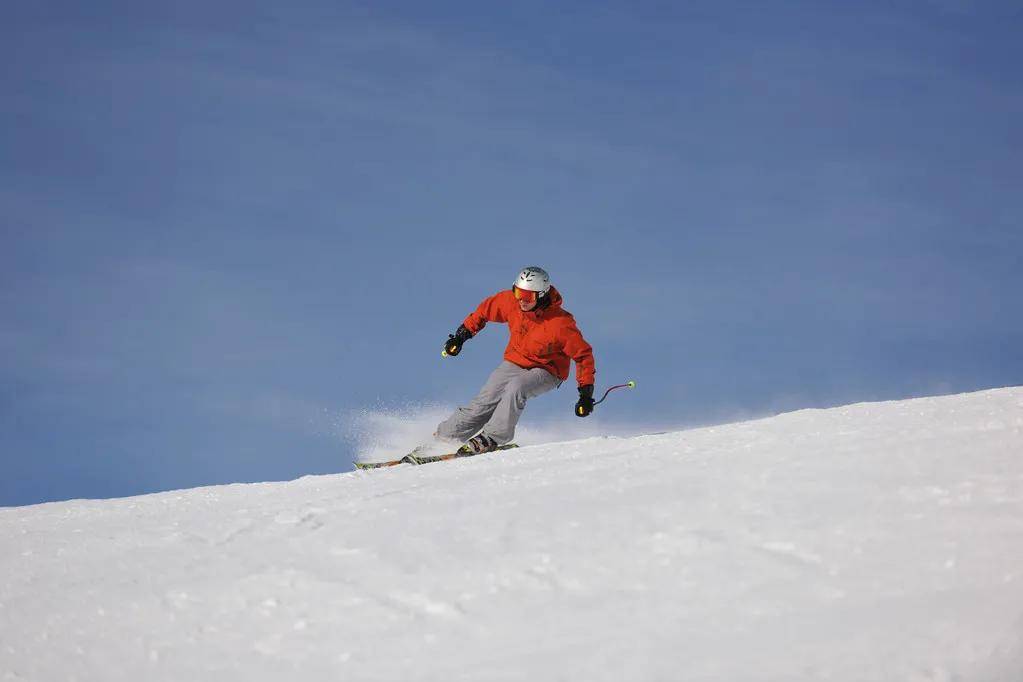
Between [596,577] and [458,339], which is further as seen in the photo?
[458,339]

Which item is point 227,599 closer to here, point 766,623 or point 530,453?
point 766,623

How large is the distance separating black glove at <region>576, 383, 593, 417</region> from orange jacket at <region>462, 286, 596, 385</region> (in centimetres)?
7

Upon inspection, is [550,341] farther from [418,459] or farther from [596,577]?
[596,577]

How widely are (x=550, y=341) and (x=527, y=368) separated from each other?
34cm

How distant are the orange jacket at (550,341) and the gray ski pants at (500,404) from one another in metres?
0.10

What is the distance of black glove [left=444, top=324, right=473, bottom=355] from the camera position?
35.3 ft

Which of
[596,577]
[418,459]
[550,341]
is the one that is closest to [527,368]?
[550,341]

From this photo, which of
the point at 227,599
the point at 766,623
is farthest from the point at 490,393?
the point at 766,623

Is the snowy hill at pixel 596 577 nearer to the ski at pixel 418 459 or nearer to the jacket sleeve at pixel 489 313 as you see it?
the ski at pixel 418 459

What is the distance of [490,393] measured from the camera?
10.1 metres

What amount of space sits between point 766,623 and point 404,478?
3817 mm

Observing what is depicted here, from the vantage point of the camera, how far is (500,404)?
32.6ft

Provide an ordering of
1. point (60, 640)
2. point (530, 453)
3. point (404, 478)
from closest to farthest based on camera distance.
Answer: point (60, 640), point (404, 478), point (530, 453)

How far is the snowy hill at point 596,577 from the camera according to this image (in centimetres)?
392
